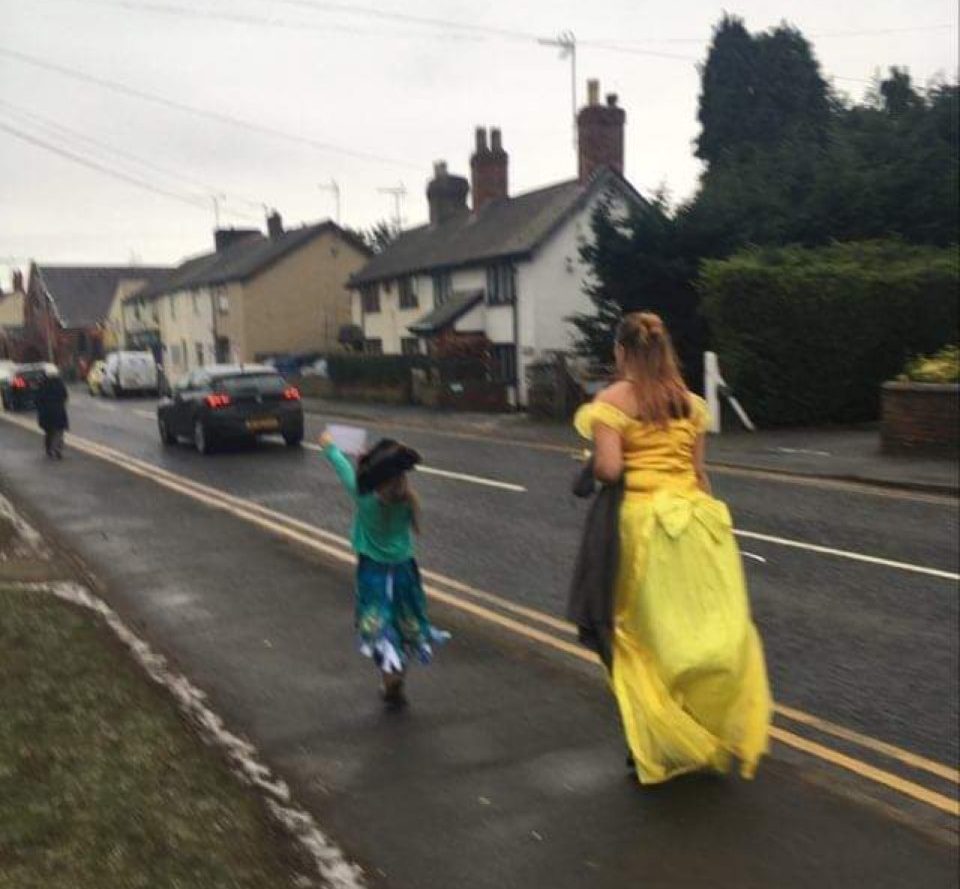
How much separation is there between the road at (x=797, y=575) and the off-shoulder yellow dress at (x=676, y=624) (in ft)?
2.33

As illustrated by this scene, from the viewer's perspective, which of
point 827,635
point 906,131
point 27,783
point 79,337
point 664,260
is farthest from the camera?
point 79,337

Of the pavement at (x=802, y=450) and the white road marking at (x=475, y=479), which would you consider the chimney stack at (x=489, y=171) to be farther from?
the white road marking at (x=475, y=479)

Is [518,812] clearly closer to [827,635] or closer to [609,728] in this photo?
[609,728]

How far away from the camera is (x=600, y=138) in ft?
108

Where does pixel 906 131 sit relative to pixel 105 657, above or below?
above

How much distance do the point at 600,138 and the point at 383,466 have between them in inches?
1153

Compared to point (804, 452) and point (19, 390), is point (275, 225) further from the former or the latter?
point (804, 452)

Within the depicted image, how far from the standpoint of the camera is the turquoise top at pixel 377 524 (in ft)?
18.0

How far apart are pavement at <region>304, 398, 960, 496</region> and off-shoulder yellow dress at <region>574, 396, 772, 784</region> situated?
30.5 ft

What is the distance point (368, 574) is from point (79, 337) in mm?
77270

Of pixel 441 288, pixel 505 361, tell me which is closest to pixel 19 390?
pixel 441 288

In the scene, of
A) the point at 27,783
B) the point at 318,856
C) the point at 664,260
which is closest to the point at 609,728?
the point at 318,856

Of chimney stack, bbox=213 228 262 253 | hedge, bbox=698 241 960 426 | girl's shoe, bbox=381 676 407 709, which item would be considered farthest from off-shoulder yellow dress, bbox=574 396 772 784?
chimney stack, bbox=213 228 262 253

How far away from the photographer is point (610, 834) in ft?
13.6
